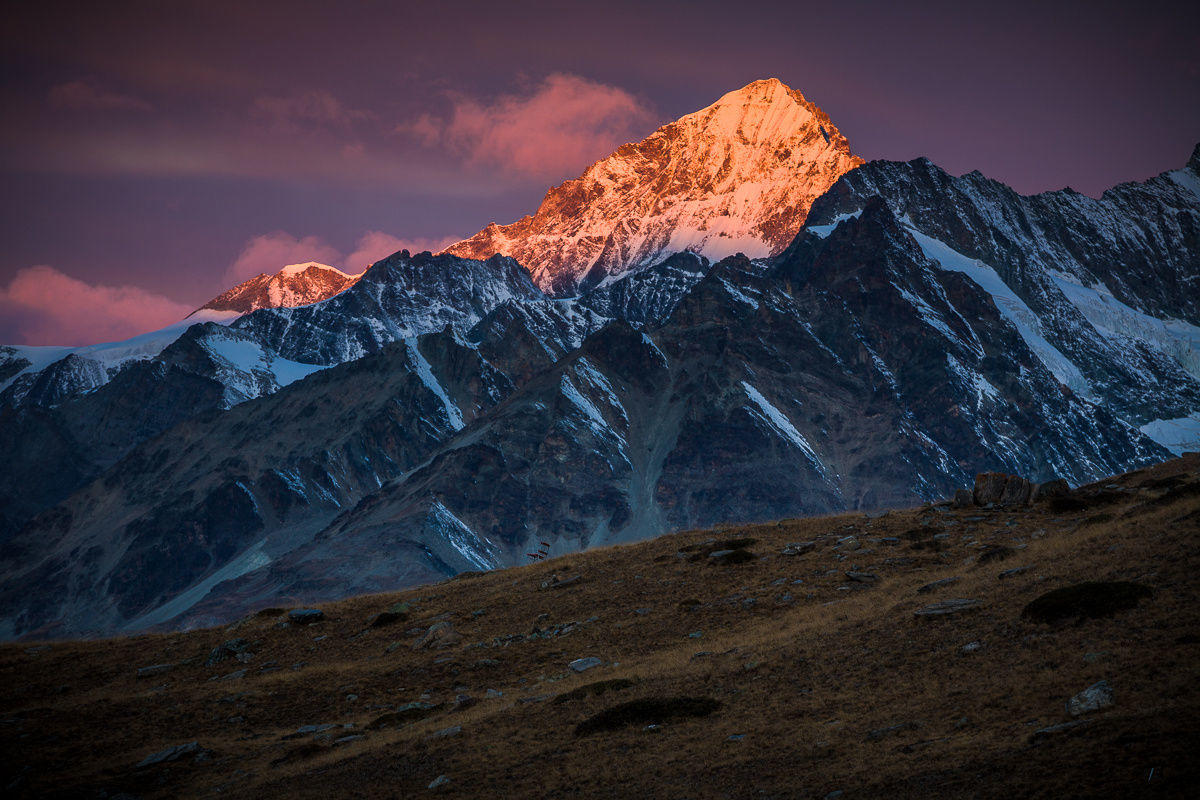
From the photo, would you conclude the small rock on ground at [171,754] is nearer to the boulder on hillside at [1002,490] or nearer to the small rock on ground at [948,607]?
the small rock on ground at [948,607]

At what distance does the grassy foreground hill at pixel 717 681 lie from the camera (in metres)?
19.5

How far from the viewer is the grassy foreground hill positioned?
64.0 feet

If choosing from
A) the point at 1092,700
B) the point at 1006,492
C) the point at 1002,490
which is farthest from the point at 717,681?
the point at 1002,490

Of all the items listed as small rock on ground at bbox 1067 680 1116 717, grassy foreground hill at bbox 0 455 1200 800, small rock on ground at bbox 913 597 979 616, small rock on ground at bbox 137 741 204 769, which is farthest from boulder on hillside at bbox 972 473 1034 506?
small rock on ground at bbox 137 741 204 769

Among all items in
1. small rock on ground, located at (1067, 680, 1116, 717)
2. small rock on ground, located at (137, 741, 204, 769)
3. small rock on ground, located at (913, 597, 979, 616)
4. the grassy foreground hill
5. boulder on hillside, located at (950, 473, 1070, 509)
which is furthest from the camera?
boulder on hillside, located at (950, 473, 1070, 509)

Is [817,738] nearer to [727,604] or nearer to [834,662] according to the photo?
[834,662]

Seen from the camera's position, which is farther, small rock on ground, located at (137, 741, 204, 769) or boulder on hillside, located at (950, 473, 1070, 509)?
boulder on hillside, located at (950, 473, 1070, 509)

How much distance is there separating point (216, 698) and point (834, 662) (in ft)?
68.5

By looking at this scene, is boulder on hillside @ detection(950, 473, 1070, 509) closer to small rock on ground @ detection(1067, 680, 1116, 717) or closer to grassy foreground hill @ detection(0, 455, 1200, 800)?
grassy foreground hill @ detection(0, 455, 1200, 800)

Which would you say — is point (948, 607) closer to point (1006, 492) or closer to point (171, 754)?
point (1006, 492)

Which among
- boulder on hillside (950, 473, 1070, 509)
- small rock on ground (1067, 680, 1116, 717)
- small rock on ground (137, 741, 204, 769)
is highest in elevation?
boulder on hillside (950, 473, 1070, 509)

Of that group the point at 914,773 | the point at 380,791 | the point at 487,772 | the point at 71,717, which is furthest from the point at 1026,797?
the point at 71,717

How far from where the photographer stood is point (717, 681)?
2725cm

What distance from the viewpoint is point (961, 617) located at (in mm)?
26938
